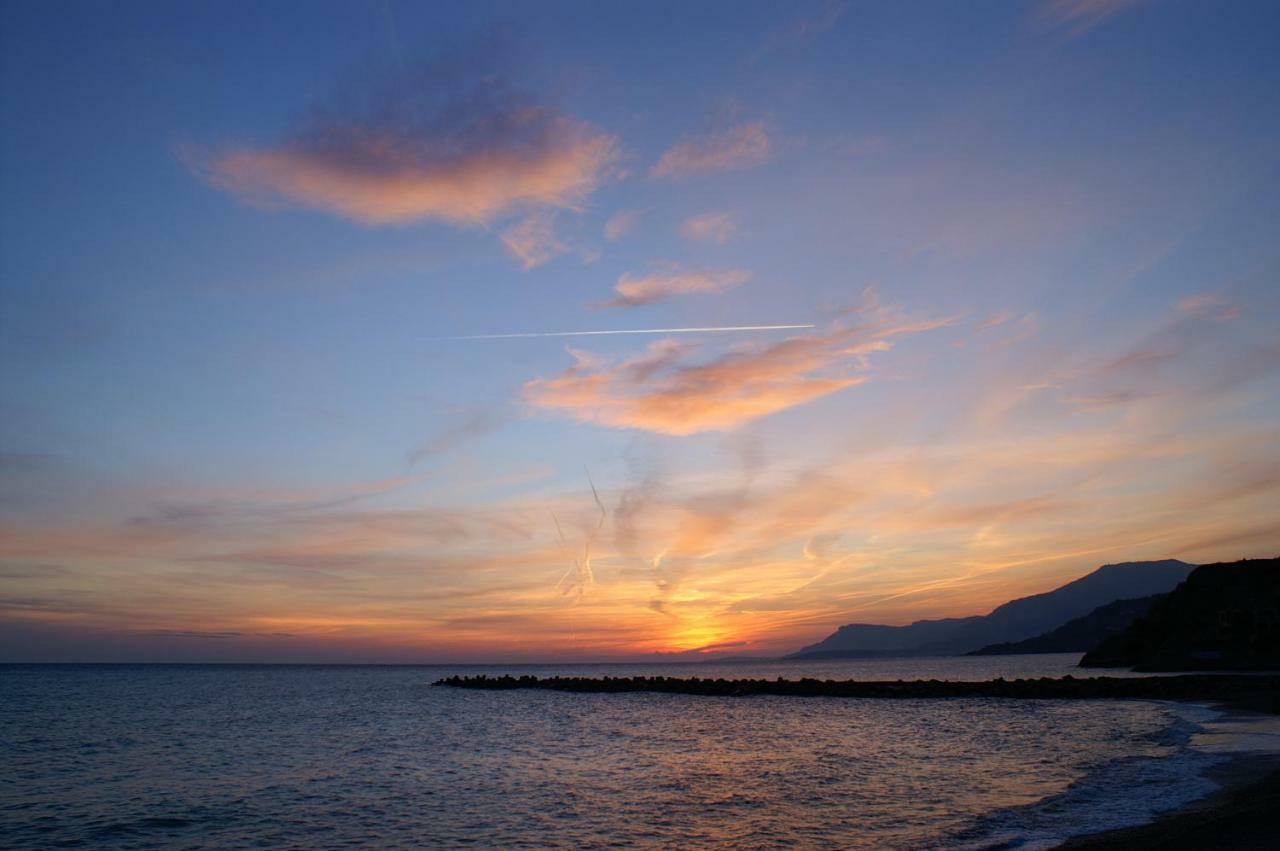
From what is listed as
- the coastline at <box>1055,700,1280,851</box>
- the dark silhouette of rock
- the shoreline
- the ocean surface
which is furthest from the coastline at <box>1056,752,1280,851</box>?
the dark silhouette of rock

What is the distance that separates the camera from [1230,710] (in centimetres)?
4112

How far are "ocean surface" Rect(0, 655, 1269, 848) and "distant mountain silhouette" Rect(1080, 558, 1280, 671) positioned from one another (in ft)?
139

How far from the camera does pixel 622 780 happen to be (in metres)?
27.5

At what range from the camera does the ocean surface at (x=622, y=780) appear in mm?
19234

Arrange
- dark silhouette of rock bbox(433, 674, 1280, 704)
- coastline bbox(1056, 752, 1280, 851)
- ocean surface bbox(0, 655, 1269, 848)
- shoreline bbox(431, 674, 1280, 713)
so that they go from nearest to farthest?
coastline bbox(1056, 752, 1280, 851) < ocean surface bbox(0, 655, 1269, 848) < shoreline bbox(431, 674, 1280, 713) < dark silhouette of rock bbox(433, 674, 1280, 704)

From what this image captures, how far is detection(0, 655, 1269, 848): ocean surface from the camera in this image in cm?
1923

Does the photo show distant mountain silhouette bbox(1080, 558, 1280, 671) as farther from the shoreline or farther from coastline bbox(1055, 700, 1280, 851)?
coastline bbox(1055, 700, 1280, 851)

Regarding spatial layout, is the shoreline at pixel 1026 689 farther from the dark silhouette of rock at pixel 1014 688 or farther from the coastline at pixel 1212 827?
the coastline at pixel 1212 827

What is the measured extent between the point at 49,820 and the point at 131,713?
4947 cm

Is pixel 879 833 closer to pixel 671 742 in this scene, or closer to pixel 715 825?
pixel 715 825

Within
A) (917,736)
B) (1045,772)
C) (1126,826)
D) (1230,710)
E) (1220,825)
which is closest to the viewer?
(1220,825)

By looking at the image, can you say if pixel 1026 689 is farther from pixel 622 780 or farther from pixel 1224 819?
pixel 1224 819

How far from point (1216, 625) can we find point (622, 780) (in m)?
88.7

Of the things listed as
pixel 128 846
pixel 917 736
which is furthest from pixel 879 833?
pixel 917 736
